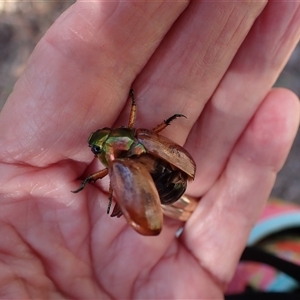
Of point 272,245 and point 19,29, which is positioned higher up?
point 19,29

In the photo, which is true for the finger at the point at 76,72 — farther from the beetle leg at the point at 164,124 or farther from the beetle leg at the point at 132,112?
the beetle leg at the point at 164,124

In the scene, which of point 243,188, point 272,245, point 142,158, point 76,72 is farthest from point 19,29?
point 272,245

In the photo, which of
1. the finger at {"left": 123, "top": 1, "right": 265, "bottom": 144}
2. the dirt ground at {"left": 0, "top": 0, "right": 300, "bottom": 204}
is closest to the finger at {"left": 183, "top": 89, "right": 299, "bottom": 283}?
the finger at {"left": 123, "top": 1, "right": 265, "bottom": 144}

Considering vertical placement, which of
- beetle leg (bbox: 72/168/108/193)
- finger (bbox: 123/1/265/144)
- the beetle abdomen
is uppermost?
finger (bbox: 123/1/265/144)

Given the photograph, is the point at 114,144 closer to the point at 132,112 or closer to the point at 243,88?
the point at 132,112

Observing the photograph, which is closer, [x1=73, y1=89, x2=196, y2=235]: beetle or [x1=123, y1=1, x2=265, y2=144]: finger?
[x1=73, y1=89, x2=196, y2=235]: beetle

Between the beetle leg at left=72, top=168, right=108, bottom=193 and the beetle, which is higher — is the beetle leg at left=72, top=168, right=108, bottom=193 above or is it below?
below

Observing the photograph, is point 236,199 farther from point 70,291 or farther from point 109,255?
point 70,291

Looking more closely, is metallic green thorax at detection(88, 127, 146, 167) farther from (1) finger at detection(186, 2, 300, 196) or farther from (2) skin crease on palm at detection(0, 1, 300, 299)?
(1) finger at detection(186, 2, 300, 196)
